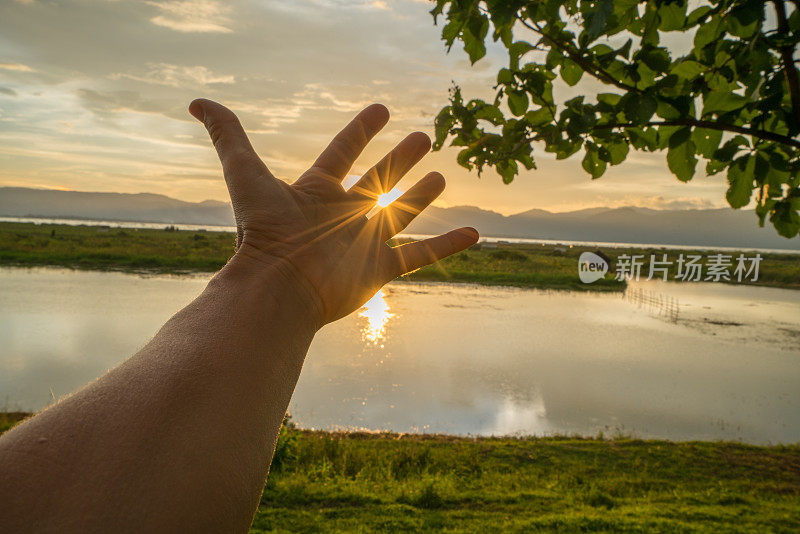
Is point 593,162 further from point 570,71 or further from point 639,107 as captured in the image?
point 639,107

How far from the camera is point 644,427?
1198 cm

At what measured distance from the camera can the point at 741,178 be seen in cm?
235

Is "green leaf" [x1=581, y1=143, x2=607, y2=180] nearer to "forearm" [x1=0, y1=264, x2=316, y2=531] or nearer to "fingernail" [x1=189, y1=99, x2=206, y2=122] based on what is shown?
"fingernail" [x1=189, y1=99, x2=206, y2=122]

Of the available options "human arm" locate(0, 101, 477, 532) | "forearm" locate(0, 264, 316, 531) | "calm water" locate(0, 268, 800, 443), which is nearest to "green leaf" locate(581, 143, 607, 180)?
"human arm" locate(0, 101, 477, 532)

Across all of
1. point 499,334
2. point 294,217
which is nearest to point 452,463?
point 294,217

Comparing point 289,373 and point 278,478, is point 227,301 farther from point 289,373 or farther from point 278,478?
point 278,478

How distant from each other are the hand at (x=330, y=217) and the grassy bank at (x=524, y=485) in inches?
178

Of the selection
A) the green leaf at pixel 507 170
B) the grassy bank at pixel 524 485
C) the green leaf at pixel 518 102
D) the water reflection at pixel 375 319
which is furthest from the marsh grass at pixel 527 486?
the water reflection at pixel 375 319

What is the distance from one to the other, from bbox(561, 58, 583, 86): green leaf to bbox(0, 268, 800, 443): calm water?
9.77 meters

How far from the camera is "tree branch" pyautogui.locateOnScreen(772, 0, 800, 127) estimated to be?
206 centimetres

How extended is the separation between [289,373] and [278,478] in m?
6.33

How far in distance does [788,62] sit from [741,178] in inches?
20.0

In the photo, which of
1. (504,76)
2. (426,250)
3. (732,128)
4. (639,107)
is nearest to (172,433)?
(426,250)

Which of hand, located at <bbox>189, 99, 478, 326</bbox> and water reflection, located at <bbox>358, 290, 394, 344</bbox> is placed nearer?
hand, located at <bbox>189, 99, 478, 326</bbox>
